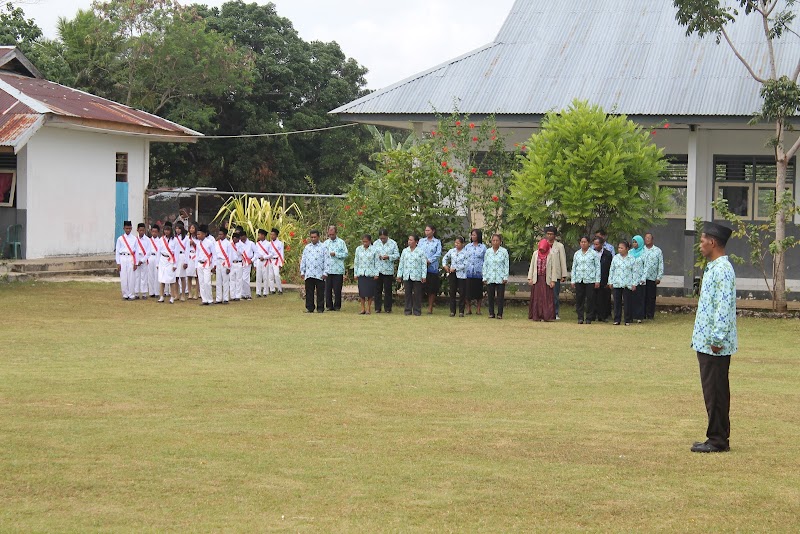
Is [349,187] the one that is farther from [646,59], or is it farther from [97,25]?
[97,25]

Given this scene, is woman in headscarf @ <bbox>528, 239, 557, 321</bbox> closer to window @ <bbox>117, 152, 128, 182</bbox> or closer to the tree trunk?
the tree trunk

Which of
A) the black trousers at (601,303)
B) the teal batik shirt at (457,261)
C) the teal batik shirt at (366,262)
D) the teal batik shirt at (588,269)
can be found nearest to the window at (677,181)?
the black trousers at (601,303)

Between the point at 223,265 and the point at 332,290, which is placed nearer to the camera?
the point at 332,290

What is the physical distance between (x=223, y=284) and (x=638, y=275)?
7802mm

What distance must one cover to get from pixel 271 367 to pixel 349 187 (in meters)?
9.55

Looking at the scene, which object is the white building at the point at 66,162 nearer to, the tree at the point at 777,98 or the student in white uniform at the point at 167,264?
the student in white uniform at the point at 167,264

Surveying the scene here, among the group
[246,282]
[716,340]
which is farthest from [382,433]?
[246,282]

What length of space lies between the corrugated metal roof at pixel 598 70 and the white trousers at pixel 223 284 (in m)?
3.99

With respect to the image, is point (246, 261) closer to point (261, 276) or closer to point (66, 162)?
point (261, 276)

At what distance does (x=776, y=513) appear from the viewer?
22.4ft

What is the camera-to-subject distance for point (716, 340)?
839 cm

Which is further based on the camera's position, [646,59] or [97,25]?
[97,25]

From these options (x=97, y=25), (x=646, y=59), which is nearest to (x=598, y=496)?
(x=646, y=59)

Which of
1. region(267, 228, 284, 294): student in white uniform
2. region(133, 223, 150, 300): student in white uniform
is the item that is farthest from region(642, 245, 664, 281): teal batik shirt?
region(133, 223, 150, 300): student in white uniform
